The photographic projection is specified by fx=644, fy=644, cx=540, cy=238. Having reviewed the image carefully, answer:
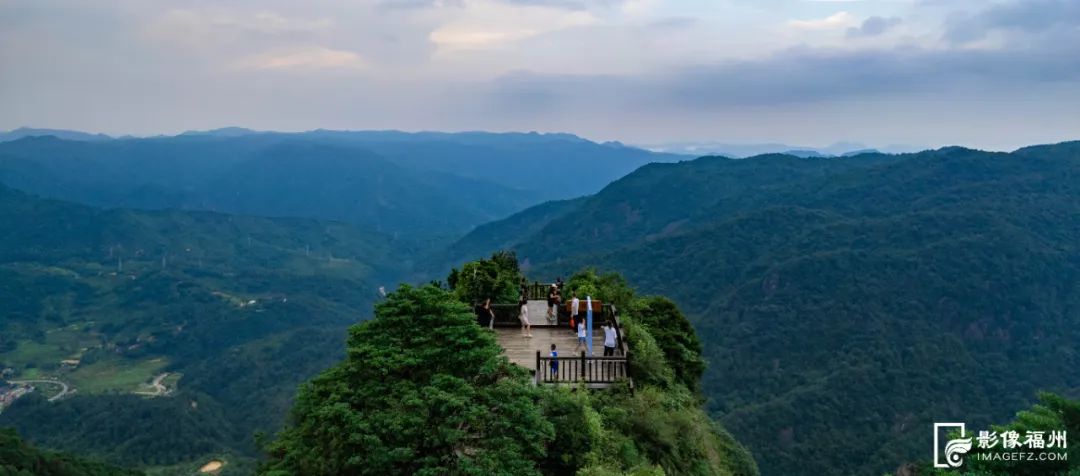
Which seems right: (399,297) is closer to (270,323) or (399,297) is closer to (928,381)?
(928,381)

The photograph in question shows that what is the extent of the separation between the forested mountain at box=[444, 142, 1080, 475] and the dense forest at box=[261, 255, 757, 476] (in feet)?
177

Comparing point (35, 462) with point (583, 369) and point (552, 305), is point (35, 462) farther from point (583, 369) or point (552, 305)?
point (583, 369)

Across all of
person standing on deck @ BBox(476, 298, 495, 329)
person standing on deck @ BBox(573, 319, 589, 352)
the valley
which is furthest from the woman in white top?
the valley

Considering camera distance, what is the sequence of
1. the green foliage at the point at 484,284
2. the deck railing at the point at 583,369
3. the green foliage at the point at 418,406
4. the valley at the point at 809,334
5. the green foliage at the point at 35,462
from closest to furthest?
1. the green foliage at the point at 418,406
2. the deck railing at the point at 583,369
3. the green foliage at the point at 484,284
4. the green foliage at the point at 35,462
5. the valley at the point at 809,334

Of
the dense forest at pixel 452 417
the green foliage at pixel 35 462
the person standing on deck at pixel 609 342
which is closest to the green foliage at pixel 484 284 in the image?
the person standing on deck at pixel 609 342

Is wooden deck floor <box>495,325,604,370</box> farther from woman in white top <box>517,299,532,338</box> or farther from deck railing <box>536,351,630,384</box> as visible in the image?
deck railing <box>536,351,630,384</box>

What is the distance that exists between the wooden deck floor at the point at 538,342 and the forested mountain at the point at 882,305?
48.2 meters

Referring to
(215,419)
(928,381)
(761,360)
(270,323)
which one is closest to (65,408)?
(215,419)

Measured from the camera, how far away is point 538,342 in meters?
21.5

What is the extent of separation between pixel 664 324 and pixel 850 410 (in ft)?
232

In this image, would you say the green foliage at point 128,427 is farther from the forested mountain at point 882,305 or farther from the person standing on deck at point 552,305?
the person standing on deck at point 552,305

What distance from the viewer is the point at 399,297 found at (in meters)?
16.2

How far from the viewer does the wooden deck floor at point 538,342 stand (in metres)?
19.9

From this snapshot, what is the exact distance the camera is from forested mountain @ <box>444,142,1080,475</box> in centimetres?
8550
